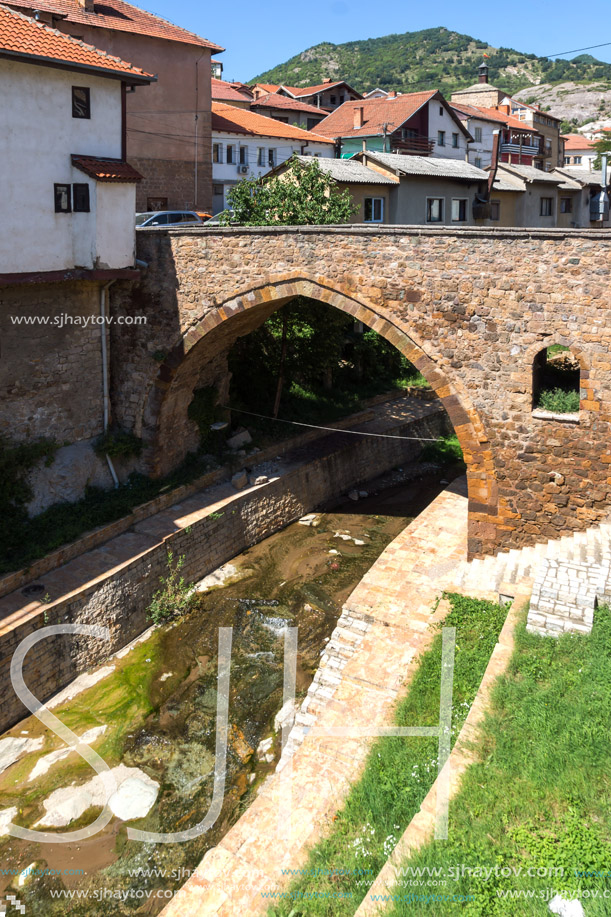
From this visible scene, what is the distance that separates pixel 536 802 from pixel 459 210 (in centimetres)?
2449

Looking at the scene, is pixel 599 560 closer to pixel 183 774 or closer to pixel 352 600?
pixel 352 600

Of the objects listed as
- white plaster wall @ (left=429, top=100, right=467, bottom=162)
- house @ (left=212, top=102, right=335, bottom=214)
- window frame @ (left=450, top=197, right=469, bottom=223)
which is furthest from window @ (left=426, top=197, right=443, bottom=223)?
house @ (left=212, top=102, right=335, bottom=214)

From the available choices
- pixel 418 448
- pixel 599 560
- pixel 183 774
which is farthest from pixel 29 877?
pixel 418 448

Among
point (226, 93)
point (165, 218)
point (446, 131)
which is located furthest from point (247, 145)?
point (165, 218)

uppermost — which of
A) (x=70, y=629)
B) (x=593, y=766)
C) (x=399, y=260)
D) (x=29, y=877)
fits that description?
(x=399, y=260)

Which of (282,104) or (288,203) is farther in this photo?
(282,104)

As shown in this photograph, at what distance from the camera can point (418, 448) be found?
21.8 metres

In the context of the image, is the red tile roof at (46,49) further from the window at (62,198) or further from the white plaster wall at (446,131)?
the white plaster wall at (446,131)

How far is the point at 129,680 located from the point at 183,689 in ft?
3.08

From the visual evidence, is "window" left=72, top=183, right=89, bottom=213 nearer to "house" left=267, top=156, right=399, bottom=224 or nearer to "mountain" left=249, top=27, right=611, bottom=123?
"house" left=267, top=156, right=399, bottom=224

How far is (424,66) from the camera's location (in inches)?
3898

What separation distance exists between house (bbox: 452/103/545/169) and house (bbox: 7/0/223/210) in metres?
16.6

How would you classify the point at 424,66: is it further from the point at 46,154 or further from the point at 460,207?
the point at 46,154

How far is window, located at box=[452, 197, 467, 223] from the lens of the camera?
89.1ft
